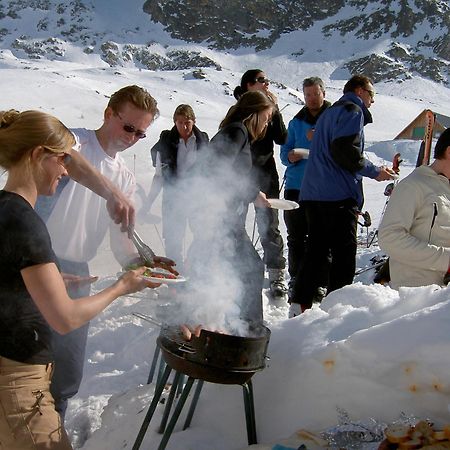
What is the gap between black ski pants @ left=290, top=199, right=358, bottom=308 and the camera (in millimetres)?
4645

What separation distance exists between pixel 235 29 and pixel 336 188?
141 metres

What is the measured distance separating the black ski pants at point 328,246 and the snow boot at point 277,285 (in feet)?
3.61

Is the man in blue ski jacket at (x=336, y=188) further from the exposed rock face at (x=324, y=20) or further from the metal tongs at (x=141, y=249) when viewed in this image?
the exposed rock face at (x=324, y=20)

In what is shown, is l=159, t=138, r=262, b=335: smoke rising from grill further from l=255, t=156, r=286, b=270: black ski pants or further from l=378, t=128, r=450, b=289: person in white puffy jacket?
l=378, t=128, r=450, b=289: person in white puffy jacket

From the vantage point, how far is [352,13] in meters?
135

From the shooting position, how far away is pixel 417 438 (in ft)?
6.63

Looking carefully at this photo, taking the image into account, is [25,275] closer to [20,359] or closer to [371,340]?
[20,359]

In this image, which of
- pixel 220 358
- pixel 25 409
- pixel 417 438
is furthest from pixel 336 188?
pixel 25 409

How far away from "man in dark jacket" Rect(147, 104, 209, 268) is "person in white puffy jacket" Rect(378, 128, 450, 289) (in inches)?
97.8

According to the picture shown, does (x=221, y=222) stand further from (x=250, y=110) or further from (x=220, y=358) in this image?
(x=220, y=358)

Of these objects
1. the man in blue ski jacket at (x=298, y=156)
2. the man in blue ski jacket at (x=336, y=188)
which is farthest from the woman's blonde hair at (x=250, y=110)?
the man in blue ski jacket at (x=298, y=156)

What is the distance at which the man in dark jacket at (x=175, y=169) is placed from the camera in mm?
5801

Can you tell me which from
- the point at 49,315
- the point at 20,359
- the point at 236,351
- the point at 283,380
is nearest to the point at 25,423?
the point at 20,359

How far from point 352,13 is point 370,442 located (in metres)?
144
